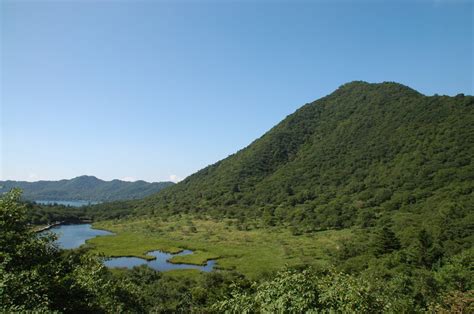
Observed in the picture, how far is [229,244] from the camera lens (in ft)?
297

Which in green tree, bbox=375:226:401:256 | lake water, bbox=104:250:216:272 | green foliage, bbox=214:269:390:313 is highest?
green foliage, bbox=214:269:390:313

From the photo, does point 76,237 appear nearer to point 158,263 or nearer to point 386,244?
point 158,263

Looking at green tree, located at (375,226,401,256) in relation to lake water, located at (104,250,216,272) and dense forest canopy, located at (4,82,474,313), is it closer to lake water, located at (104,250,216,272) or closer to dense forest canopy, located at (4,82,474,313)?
dense forest canopy, located at (4,82,474,313)

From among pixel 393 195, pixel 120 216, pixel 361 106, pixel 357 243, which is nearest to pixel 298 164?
pixel 361 106

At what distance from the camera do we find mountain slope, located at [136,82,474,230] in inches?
4343

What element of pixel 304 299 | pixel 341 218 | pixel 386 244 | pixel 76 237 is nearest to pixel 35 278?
pixel 304 299

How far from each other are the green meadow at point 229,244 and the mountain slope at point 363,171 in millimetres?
17021

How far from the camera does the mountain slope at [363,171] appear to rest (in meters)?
110

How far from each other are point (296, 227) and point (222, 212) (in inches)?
1794

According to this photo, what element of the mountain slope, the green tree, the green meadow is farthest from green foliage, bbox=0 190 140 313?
the mountain slope

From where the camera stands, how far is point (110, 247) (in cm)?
9100

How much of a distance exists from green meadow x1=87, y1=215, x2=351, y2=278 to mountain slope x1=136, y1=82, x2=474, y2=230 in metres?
17.0

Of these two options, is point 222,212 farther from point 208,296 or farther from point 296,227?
point 208,296

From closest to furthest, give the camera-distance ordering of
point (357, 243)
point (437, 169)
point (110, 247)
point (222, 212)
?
point (357, 243) → point (110, 247) → point (437, 169) → point (222, 212)
